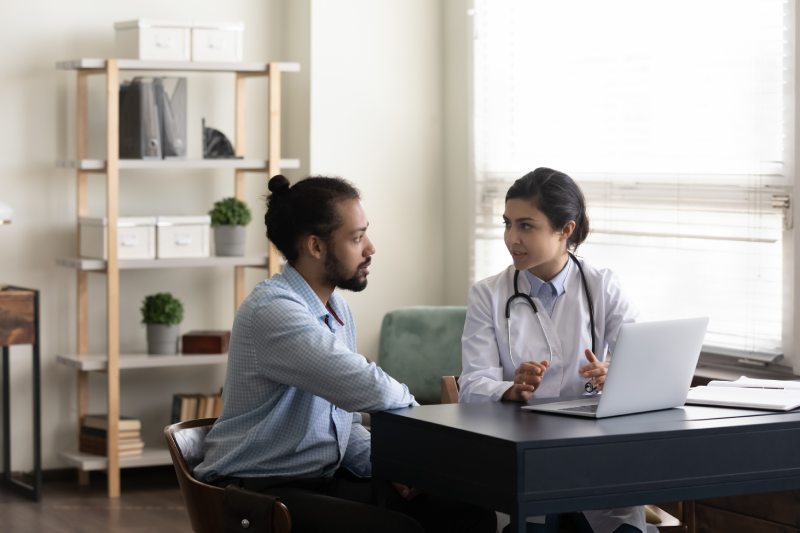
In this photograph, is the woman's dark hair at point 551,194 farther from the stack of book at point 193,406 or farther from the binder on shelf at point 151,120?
the stack of book at point 193,406

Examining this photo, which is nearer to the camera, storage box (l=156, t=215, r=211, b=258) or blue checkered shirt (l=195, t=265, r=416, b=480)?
blue checkered shirt (l=195, t=265, r=416, b=480)

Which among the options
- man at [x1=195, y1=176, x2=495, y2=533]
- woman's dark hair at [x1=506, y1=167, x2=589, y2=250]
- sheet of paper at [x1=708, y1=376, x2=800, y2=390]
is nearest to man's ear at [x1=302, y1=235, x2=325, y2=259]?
man at [x1=195, y1=176, x2=495, y2=533]

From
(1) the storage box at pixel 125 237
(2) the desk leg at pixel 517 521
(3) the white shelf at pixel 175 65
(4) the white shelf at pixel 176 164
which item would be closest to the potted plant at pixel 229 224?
(4) the white shelf at pixel 176 164

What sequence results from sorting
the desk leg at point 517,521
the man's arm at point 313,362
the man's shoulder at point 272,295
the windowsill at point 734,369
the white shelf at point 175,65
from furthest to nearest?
the white shelf at point 175,65
the windowsill at point 734,369
the man's shoulder at point 272,295
the man's arm at point 313,362
the desk leg at point 517,521

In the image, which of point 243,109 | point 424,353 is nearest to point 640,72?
point 424,353

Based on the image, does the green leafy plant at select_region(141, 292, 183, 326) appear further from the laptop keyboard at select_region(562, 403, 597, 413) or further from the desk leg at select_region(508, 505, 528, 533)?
the desk leg at select_region(508, 505, 528, 533)

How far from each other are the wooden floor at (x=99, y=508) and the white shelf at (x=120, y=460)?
12 centimetres

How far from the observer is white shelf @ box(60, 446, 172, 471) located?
4.98 meters

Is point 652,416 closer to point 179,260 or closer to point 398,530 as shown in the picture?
point 398,530

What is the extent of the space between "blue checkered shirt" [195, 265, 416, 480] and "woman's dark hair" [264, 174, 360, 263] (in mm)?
78

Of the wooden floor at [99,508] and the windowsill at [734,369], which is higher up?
the windowsill at [734,369]

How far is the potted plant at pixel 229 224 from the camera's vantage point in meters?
5.15

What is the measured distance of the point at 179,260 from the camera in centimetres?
507

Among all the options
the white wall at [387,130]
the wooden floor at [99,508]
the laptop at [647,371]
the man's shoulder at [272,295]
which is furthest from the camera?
the white wall at [387,130]
